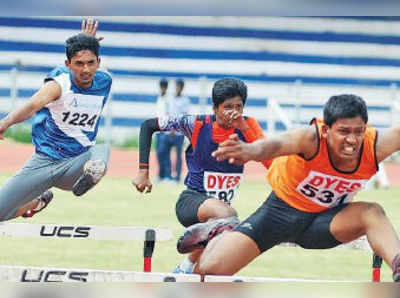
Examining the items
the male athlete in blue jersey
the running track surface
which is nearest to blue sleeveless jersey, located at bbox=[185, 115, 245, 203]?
the male athlete in blue jersey

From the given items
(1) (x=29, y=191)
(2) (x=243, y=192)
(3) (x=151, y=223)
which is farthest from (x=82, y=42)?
(2) (x=243, y=192)

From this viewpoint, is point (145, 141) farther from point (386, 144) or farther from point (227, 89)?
point (386, 144)

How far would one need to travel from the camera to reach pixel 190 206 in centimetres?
524

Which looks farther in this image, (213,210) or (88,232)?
(88,232)

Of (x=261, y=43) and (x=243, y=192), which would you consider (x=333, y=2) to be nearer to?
(x=243, y=192)

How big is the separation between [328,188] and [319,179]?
0.22 ft

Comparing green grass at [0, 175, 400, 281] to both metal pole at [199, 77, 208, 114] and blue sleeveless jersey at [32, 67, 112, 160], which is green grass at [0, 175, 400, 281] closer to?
blue sleeveless jersey at [32, 67, 112, 160]

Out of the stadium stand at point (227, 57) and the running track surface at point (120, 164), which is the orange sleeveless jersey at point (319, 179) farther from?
the stadium stand at point (227, 57)

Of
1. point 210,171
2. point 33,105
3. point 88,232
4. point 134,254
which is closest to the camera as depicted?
point 88,232

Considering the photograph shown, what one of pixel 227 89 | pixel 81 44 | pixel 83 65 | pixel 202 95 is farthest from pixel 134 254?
pixel 202 95

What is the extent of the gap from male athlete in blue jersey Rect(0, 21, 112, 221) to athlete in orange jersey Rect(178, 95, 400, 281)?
157 centimetres

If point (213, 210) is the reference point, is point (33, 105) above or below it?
above

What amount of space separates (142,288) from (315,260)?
14.8 feet

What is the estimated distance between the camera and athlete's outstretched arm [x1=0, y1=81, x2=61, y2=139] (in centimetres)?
536
